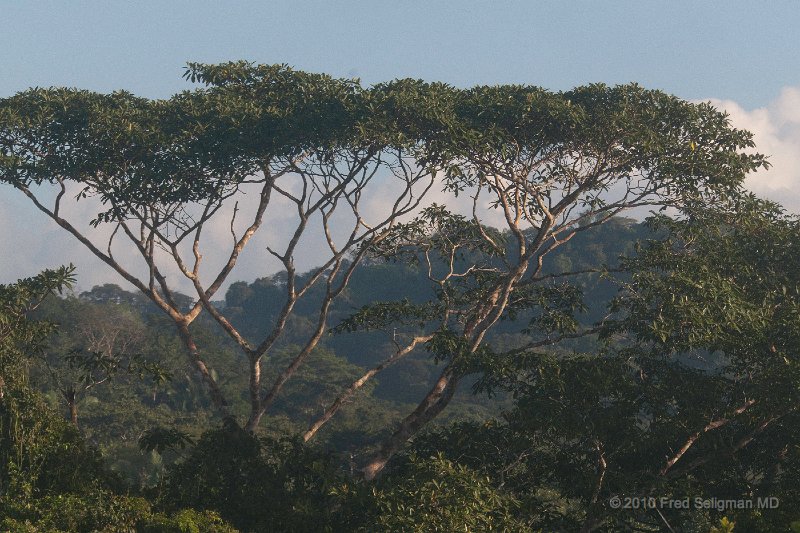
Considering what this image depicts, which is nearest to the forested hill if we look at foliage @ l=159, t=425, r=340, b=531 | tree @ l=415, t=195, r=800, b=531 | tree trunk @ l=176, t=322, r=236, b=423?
tree trunk @ l=176, t=322, r=236, b=423

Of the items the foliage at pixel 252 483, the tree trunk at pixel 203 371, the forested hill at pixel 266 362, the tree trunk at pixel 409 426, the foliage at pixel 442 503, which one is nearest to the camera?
the foliage at pixel 442 503

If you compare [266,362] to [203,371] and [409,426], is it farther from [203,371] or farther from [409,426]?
[409,426]

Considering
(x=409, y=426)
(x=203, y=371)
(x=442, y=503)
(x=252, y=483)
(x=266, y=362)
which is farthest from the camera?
(x=266, y=362)

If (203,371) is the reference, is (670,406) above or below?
below

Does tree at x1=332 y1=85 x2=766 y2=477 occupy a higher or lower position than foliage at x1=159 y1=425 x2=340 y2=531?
higher

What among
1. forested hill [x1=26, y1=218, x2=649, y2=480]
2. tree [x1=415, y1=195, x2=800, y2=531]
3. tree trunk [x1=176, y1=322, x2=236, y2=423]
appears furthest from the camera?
forested hill [x1=26, y1=218, x2=649, y2=480]

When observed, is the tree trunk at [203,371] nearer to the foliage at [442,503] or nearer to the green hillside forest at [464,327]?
the green hillside forest at [464,327]

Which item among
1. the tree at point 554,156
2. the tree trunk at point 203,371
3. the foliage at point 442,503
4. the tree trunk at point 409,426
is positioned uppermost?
the tree at point 554,156

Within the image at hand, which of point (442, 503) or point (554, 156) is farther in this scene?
point (554, 156)

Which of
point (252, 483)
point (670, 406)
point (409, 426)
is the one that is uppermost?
point (670, 406)

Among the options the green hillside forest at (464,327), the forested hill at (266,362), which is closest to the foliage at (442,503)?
the green hillside forest at (464,327)

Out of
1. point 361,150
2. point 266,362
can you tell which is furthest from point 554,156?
point 266,362

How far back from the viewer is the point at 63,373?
5150 cm

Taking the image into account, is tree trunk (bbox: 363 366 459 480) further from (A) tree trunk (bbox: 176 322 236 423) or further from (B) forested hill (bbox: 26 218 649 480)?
(A) tree trunk (bbox: 176 322 236 423)
